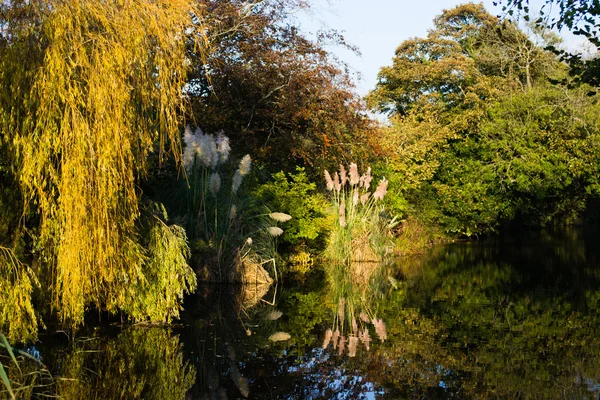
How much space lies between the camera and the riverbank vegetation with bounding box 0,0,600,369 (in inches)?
294

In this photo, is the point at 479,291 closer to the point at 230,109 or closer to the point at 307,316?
the point at 307,316

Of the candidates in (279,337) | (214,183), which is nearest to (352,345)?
(279,337)

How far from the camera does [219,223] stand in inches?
548

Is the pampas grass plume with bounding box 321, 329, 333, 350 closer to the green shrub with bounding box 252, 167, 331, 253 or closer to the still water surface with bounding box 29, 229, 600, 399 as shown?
the still water surface with bounding box 29, 229, 600, 399

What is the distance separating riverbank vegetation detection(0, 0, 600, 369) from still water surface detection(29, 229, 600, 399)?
71cm

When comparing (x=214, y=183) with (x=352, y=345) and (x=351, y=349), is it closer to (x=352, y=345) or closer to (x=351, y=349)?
(x=352, y=345)

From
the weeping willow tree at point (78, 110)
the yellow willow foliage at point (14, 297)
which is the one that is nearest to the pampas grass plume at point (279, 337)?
the weeping willow tree at point (78, 110)

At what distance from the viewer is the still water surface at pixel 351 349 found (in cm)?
647

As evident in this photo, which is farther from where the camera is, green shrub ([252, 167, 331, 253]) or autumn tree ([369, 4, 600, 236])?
autumn tree ([369, 4, 600, 236])

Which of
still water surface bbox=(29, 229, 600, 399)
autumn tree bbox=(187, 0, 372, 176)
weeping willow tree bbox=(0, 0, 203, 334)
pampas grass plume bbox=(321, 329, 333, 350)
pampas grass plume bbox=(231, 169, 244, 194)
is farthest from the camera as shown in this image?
autumn tree bbox=(187, 0, 372, 176)

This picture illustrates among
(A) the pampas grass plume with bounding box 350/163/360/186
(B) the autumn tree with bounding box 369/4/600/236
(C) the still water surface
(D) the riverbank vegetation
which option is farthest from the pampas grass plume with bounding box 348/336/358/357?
(B) the autumn tree with bounding box 369/4/600/236

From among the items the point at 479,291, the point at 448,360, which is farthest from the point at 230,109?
the point at 448,360

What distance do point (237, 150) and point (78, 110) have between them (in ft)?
30.2

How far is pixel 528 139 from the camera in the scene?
27516 millimetres
